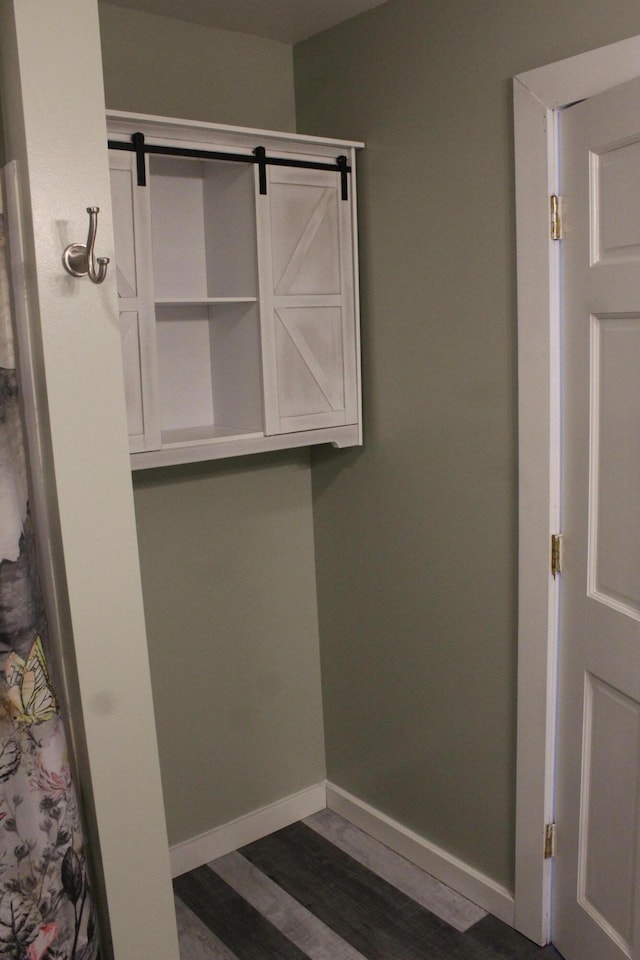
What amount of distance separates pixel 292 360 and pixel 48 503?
0.99 meters

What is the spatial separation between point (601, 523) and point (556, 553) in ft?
0.52

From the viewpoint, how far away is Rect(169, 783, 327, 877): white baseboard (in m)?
2.80

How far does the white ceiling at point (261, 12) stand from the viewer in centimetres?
237

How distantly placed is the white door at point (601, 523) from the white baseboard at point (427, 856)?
0.27 m

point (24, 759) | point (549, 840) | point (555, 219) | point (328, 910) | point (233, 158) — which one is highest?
point (233, 158)

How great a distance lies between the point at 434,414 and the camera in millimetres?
2506

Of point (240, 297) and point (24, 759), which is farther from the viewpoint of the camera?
point (240, 297)

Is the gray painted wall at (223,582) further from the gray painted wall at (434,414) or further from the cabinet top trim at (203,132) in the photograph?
the cabinet top trim at (203,132)

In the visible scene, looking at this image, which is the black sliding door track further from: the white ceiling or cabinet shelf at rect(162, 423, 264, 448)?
cabinet shelf at rect(162, 423, 264, 448)

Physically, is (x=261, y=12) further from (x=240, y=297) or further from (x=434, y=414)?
(x=434, y=414)

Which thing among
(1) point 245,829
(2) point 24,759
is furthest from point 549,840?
(2) point 24,759

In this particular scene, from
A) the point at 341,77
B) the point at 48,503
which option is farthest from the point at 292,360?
the point at 48,503

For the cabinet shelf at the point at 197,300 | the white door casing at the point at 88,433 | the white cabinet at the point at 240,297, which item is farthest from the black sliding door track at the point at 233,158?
the white door casing at the point at 88,433

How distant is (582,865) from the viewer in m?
2.28
